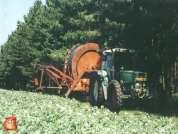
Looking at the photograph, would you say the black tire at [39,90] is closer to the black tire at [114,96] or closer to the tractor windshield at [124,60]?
the tractor windshield at [124,60]

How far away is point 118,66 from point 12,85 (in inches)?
1771

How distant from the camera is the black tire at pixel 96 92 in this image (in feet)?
47.2

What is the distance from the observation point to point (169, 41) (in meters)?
15.0

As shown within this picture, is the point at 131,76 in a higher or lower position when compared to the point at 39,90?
higher

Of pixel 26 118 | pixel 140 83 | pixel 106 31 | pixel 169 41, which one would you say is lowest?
pixel 26 118

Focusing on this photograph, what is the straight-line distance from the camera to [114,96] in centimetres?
1302

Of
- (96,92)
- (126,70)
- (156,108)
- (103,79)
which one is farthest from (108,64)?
(156,108)

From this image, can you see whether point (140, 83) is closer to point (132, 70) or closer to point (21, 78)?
point (132, 70)

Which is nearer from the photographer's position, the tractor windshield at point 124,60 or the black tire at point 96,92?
the tractor windshield at point 124,60

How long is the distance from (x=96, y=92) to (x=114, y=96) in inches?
112

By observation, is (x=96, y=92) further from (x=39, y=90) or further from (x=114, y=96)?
(x=39, y=90)

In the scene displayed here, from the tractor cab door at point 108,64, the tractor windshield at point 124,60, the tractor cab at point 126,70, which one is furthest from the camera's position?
the tractor cab door at point 108,64

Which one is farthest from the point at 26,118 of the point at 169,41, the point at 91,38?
the point at 91,38

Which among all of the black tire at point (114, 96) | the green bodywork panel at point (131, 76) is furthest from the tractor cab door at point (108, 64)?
the black tire at point (114, 96)
